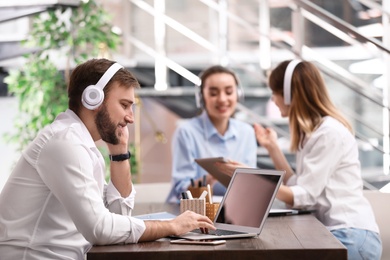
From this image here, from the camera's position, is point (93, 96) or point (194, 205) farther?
point (194, 205)

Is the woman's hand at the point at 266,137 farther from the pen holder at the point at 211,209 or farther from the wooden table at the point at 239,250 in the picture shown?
the wooden table at the point at 239,250

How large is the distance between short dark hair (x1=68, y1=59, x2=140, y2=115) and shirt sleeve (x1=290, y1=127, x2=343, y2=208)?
3.49 ft

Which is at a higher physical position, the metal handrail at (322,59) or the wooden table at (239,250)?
the metal handrail at (322,59)

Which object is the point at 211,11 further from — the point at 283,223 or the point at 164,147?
the point at 283,223

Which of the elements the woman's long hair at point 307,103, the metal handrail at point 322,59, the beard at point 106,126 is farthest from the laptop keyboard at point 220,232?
the metal handrail at point 322,59

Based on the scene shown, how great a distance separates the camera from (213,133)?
4.84 metres

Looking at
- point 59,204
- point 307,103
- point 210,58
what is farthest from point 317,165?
point 210,58

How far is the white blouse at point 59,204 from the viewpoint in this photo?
264cm

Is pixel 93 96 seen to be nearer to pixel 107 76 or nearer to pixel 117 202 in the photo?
pixel 107 76

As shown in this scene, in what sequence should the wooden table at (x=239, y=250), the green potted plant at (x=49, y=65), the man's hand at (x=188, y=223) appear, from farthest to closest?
the green potted plant at (x=49, y=65) < the man's hand at (x=188, y=223) < the wooden table at (x=239, y=250)

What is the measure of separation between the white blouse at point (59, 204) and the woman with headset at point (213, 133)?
182cm

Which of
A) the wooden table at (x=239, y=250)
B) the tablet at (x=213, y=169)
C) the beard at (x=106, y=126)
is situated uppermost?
the beard at (x=106, y=126)

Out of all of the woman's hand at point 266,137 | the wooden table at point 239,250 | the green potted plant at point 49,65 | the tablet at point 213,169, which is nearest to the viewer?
the wooden table at point 239,250

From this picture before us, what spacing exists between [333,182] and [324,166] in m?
0.09
